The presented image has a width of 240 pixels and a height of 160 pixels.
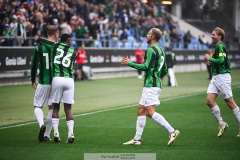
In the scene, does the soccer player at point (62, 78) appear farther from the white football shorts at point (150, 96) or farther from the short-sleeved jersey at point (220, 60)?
the short-sleeved jersey at point (220, 60)

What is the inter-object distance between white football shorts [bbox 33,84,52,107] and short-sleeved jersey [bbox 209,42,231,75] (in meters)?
3.56

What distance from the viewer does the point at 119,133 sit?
1410 centimetres

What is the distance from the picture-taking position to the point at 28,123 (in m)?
16.1

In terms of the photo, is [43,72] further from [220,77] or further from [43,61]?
[220,77]

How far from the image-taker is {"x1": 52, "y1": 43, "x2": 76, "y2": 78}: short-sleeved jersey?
484 inches

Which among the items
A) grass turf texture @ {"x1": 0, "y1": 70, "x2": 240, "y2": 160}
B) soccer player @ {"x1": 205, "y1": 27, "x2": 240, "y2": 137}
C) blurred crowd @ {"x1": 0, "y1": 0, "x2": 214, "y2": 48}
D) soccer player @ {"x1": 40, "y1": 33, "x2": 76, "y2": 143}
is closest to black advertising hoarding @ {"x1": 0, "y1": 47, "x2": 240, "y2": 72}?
blurred crowd @ {"x1": 0, "y1": 0, "x2": 214, "y2": 48}

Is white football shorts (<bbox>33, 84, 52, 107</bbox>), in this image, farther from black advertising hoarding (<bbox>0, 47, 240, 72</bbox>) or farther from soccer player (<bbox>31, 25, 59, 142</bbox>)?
black advertising hoarding (<bbox>0, 47, 240, 72</bbox>)

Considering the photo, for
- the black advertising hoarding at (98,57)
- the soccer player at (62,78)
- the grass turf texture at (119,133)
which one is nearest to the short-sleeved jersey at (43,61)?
the soccer player at (62,78)

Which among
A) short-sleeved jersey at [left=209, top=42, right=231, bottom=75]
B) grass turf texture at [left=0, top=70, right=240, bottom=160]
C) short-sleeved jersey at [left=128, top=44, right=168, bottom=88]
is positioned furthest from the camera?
short-sleeved jersey at [left=209, top=42, right=231, bottom=75]

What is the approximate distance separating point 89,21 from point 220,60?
83.9 ft

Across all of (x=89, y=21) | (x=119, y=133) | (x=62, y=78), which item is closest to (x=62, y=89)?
(x=62, y=78)

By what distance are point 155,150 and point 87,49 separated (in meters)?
26.6

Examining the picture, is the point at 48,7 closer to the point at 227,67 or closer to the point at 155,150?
the point at 227,67

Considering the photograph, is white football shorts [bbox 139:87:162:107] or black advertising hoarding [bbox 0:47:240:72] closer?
white football shorts [bbox 139:87:162:107]
